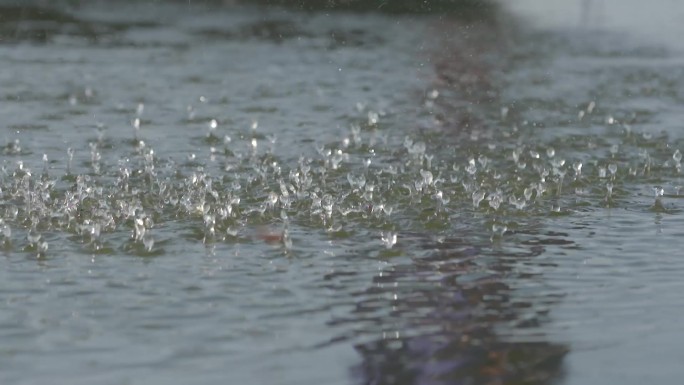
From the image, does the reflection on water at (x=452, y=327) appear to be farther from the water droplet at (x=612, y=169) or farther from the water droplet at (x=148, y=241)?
the water droplet at (x=612, y=169)

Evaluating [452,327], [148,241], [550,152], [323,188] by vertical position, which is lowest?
[452,327]

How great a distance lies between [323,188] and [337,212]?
669 mm

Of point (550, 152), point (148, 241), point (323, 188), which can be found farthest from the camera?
point (550, 152)

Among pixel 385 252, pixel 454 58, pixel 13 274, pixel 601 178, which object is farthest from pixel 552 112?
pixel 13 274

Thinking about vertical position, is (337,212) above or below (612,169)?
below

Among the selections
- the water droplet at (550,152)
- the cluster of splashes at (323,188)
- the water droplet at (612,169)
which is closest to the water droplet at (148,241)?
the cluster of splashes at (323,188)

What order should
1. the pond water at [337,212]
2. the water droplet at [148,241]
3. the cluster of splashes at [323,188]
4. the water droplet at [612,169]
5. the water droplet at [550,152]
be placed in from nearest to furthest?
the pond water at [337,212], the water droplet at [148,241], the cluster of splashes at [323,188], the water droplet at [612,169], the water droplet at [550,152]

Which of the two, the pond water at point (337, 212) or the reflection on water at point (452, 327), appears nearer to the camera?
the reflection on water at point (452, 327)

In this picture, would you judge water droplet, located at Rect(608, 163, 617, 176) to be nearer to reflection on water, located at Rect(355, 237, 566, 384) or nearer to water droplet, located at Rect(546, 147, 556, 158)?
water droplet, located at Rect(546, 147, 556, 158)

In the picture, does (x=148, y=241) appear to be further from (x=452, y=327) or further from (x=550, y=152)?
(x=550, y=152)

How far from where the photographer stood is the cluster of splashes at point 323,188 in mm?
7766

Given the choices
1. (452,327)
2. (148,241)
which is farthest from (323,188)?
(452,327)

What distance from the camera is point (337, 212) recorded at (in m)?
8.18

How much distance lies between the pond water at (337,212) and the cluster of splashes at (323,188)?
3 cm
